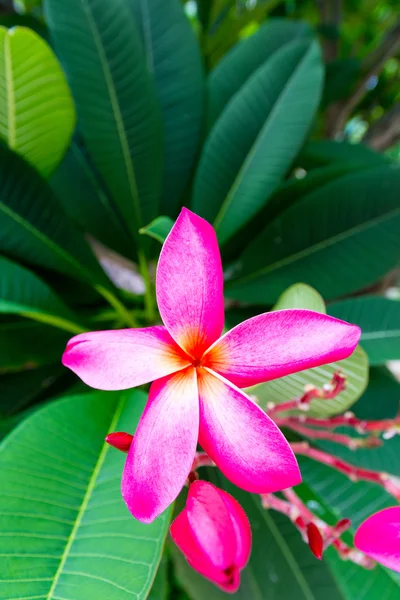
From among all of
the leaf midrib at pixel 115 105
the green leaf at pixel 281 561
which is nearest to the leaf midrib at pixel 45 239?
the leaf midrib at pixel 115 105

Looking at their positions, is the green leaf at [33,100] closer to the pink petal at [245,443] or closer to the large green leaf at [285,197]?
the large green leaf at [285,197]

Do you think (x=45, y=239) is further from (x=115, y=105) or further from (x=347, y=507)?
(x=347, y=507)

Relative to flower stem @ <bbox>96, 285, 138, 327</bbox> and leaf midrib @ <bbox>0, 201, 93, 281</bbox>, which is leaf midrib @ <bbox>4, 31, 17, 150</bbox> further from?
flower stem @ <bbox>96, 285, 138, 327</bbox>

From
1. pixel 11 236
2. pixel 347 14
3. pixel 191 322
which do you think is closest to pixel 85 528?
pixel 191 322

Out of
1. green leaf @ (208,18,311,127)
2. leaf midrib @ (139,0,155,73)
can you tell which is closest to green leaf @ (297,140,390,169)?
green leaf @ (208,18,311,127)

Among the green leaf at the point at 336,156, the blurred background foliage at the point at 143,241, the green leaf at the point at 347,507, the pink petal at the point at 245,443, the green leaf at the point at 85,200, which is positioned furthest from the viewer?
the green leaf at the point at 336,156

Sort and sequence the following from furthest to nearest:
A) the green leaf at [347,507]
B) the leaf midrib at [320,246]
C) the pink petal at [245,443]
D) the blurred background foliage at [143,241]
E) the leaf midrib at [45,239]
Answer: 1. the leaf midrib at [320,246]
2. the leaf midrib at [45,239]
3. the green leaf at [347,507]
4. the blurred background foliage at [143,241]
5. the pink petal at [245,443]
